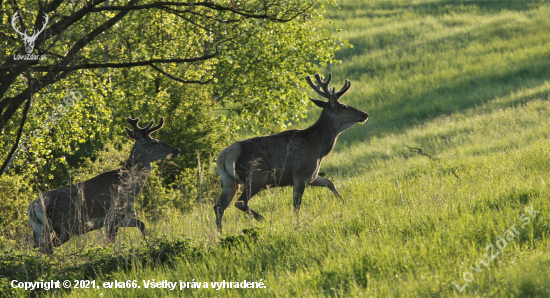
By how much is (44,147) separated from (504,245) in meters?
12.1

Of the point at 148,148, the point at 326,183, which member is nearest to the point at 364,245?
the point at 326,183

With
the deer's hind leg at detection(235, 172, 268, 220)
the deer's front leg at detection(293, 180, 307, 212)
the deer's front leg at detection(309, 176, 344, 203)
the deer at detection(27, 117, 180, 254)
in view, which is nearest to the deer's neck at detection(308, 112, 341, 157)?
the deer's front leg at detection(309, 176, 344, 203)

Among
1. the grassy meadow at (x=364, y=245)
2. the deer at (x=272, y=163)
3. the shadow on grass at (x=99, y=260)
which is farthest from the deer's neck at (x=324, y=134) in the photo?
the shadow on grass at (x=99, y=260)

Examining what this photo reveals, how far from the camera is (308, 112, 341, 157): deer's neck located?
9336 mm

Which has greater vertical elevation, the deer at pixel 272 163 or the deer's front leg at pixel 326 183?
A: the deer at pixel 272 163

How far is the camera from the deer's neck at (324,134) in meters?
9.34

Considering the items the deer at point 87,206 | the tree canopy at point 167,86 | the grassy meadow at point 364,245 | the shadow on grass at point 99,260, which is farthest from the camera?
the tree canopy at point 167,86

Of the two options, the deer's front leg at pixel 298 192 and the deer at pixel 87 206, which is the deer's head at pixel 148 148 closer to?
the deer at pixel 87 206

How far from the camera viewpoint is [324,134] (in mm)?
9477

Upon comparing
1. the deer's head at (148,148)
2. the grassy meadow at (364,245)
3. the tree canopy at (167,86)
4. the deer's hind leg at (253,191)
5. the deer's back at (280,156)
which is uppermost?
the tree canopy at (167,86)

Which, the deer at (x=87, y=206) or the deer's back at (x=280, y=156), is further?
the deer's back at (x=280, y=156)

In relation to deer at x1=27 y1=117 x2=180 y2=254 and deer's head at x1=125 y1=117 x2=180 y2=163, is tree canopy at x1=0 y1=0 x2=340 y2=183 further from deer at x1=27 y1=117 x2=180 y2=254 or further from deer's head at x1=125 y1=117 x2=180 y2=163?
deer at x1=27 y1=117 x2=180 y2=254

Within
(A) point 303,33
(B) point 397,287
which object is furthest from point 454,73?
(B) point 397,287

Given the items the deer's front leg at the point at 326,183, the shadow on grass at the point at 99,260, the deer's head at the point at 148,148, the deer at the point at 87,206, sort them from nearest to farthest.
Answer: the shadow on grass at the point at 99,260 → the deer at the point at 87,206 → the deer's front leg at the point at 326,183 → the deer's head at the point at 148,148
